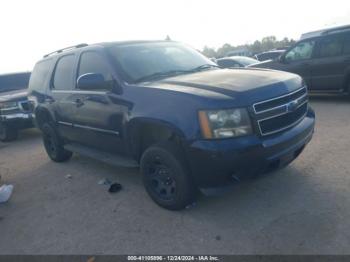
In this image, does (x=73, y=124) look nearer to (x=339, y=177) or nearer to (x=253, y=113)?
(x=253, y=113)

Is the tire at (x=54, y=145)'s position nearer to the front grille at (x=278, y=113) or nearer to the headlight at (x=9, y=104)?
the headlight at (x=9, y=104)

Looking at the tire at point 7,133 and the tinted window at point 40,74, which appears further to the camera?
the tire at point 7,133

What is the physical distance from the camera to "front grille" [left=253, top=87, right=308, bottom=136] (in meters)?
3.31

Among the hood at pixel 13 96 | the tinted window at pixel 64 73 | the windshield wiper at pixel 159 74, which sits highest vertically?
the windshield wiper at pixel 159 74

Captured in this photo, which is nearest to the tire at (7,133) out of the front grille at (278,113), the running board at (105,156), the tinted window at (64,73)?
the tinted window at (64,73)

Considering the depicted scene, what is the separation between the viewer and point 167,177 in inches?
148

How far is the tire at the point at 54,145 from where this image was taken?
6039mm

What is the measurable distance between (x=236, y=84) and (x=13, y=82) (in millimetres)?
9150

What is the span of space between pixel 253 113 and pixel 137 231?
5.58ft

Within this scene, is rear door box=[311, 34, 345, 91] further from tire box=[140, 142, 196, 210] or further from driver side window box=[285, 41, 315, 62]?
tire box=[140, 142, 196, 210]

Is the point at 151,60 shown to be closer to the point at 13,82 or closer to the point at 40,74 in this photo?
the point at 40,74

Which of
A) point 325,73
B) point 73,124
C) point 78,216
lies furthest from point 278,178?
point 325,73

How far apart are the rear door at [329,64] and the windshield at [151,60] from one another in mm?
4747

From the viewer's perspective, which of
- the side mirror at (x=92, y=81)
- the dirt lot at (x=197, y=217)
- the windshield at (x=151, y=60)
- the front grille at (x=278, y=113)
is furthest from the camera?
the windshield at (x=151, y=60)
